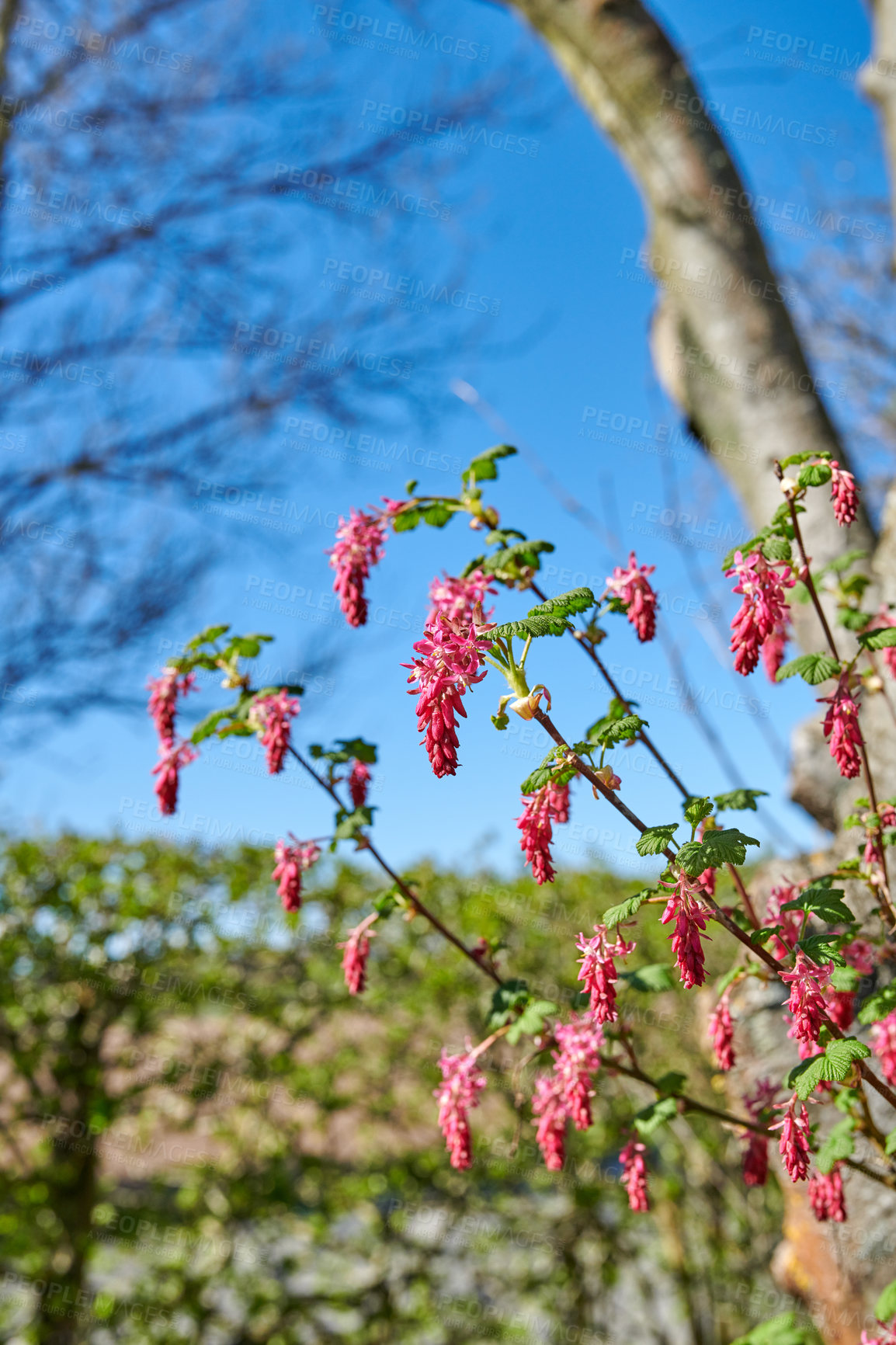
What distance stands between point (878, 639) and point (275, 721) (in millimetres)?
1062

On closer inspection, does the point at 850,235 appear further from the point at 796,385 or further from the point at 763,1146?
the point at 763,1146

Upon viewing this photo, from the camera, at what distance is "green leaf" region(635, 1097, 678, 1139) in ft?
5.08

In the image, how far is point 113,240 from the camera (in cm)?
576

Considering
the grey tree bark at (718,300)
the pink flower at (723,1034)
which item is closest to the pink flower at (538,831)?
A: the pink flower at (723,1034)

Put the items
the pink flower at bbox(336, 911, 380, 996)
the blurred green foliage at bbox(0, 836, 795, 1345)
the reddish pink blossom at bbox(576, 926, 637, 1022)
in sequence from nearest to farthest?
1. the reddish pink blossom at bbox(576, 926, 637, 1022)
2. the pink flower at bbox(336, 911, 380, 996)
3. the blurred green foliage at bbox(0, 836, 795, 1345)

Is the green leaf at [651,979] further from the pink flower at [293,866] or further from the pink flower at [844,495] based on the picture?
the pink flower at [844,495]

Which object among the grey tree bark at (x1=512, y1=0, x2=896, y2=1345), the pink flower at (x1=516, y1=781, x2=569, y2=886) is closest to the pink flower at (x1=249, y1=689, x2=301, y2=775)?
the pink flower at (x1=516, y1=781, x2=569, y2=886)

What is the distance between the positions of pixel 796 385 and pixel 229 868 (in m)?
3.54

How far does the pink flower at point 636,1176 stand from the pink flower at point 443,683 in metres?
0.94

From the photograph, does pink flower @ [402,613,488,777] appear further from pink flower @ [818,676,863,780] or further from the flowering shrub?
pink flower @ [818,676,863,780]

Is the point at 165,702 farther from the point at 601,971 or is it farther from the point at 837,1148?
the point at 837,1148

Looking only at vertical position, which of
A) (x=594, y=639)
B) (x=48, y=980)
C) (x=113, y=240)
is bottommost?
(x=594, y=639)

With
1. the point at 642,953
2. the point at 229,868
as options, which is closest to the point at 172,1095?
the point at 229,868

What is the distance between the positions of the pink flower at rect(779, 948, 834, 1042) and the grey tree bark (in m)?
1.47
